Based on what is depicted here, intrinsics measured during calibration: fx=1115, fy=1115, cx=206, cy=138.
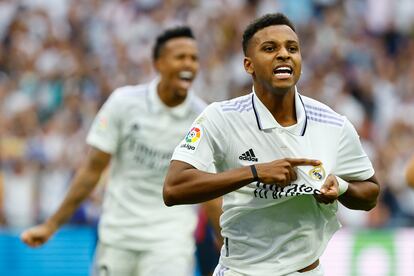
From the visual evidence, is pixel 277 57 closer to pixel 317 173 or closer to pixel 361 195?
pixel 317 173

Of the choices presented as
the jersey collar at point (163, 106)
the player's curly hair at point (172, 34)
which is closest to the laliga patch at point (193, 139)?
the jersey collar at point (163, 106)

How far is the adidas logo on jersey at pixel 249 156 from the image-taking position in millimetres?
5742

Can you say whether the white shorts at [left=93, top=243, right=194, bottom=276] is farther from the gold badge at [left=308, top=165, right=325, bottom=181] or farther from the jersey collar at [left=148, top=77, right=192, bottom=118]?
the gold badge at [left=308, top=165, right=325, bottom=181]

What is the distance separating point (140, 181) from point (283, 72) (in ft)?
9.03

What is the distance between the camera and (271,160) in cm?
573

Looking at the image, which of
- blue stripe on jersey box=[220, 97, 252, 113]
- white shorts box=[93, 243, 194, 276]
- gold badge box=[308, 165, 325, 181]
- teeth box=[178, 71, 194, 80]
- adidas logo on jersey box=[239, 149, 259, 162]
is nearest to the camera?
gold badge box=[308, 165, 325, 181]

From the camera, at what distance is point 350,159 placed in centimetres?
589

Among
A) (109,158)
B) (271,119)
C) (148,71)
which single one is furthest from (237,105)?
(148,71)

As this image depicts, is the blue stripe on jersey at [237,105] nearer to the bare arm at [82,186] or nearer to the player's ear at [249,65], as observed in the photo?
the player's ear at [249,65]

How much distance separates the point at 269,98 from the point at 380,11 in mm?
12997

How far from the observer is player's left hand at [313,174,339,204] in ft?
17.9

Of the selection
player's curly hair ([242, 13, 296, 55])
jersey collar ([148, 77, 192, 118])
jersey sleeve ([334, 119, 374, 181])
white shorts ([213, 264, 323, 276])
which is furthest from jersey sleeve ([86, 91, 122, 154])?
jersey sleeve ([334, 119, 374, 181])

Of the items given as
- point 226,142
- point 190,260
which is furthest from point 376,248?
point 226,142

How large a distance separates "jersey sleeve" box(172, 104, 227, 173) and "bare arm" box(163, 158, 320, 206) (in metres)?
0.05
